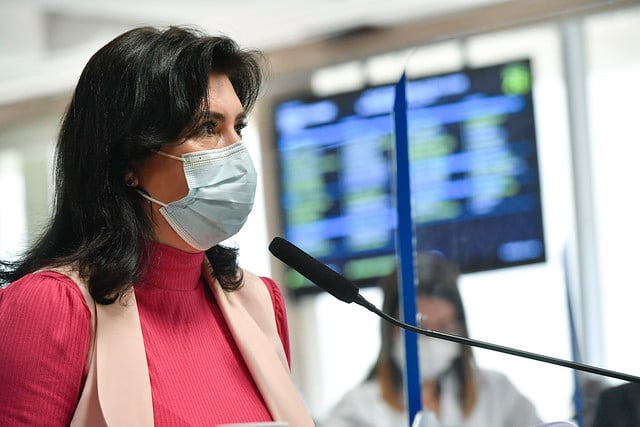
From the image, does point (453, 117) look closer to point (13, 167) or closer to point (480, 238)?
point (480, 238)

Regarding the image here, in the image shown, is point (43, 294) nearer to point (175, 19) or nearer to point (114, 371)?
point (114, 371)

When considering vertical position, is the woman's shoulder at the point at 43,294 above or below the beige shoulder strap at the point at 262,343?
above

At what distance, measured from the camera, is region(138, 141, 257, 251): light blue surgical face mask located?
1.55 meters

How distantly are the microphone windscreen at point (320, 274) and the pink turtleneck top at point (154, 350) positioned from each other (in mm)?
204

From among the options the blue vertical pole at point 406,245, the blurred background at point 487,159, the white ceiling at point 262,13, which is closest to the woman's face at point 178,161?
the blurred background at point 487,159

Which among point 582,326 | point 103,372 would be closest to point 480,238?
point 582,326

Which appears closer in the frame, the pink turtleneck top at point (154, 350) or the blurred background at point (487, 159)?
the pink turtleneck top at point (154, 350)

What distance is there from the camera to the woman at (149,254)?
55.1 inches

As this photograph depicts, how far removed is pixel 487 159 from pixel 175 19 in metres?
2.55

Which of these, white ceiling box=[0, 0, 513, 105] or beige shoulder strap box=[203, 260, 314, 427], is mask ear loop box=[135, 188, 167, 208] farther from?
white ceiling box=[0, 0, 513, 105]

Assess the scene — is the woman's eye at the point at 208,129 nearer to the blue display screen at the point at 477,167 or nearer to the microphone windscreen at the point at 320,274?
the microphone windscreen at the point at 320,274

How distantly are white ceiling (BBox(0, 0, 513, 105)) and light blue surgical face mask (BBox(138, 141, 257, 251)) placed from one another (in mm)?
2846

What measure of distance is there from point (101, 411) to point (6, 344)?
16 cm

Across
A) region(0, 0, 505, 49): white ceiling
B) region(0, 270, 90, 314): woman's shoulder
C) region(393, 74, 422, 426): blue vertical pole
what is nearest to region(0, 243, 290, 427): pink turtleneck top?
region(0, 270, 90, 314): woman's shoulder
